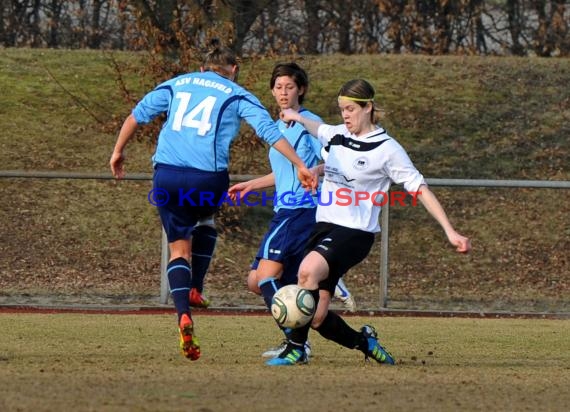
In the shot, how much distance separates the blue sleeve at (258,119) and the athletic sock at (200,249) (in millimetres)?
972

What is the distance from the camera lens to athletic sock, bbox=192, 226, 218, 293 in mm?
8289

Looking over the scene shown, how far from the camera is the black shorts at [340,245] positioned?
7.52m

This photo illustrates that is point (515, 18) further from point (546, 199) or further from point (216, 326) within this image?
point (216, 326)

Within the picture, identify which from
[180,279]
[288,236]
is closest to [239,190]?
[288,236]

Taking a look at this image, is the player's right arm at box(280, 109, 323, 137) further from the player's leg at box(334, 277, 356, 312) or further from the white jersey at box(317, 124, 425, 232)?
the player's leg at box(334, 277, 356, 312)

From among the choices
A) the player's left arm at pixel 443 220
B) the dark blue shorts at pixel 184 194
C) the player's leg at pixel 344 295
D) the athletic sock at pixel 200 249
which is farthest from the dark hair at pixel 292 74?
the player's leg at pixel 344 295

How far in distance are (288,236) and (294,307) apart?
0.95 metres

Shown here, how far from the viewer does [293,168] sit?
8375mm

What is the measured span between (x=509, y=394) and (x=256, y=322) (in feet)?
18.2

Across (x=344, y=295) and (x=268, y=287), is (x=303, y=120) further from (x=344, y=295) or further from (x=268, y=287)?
(x=344, y=295)

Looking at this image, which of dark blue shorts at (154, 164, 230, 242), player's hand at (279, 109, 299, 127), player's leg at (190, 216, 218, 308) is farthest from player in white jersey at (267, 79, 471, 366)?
player's leg at (190, 216, 218, 308)

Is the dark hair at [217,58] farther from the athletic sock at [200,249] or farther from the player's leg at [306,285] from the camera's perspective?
the player's leg at [306,285]

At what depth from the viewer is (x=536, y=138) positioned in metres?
20.1

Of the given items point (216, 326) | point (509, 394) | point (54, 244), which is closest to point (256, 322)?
point (216, 326)
